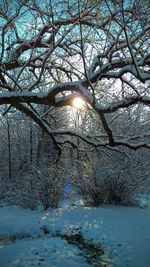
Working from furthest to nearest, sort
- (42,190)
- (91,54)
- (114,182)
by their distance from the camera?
1. (114,182)
2. (42,190)
3. (91,54)

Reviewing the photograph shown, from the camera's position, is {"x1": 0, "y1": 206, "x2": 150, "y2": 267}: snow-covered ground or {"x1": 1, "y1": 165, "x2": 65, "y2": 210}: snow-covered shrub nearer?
{"x1": 0, "y1": 206, "x2": 150, "y2": 267}: snow-covered ground

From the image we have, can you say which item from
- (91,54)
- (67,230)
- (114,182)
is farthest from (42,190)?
(91,54)

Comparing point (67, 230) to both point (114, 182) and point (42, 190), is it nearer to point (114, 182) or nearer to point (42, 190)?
point (42, 190)

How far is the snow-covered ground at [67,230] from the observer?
773 cm

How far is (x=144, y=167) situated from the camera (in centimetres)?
1589

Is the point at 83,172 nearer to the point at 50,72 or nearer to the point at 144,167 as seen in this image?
the point at 144,167

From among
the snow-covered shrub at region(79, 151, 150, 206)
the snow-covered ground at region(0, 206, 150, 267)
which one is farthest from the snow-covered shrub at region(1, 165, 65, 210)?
the snow-covered shrub at region(79, 151, 150, 206)

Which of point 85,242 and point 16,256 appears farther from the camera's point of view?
point 85,242

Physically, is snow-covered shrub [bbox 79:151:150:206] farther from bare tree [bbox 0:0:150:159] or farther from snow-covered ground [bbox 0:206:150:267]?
bare tree [bbox 0:0:150:159]

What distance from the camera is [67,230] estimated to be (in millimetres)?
10602

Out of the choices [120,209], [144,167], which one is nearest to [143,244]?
[120,209]

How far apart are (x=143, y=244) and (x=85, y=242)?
1572mm

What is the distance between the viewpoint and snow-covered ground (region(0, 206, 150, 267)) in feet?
25.4

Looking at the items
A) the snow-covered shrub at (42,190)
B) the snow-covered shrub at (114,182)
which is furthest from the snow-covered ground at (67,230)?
the snow-covered shrub at (114,182)
